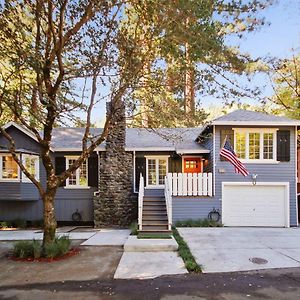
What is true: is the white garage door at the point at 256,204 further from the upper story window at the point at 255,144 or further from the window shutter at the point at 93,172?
the window shutter at the point at 93,172

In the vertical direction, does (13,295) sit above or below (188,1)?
below

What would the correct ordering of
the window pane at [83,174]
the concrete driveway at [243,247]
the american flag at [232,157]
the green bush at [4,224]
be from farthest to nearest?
the window pane at [83,174]
the green bush at [4,224]
the american flag at [232,157]
the concrete driveway at [243,247]

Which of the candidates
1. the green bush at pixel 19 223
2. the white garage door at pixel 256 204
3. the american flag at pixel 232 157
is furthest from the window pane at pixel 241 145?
the green bush at pixel 19 223

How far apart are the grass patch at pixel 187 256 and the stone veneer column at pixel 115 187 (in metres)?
4.40

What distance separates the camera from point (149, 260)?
27.7 ft

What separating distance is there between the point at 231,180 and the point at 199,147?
255cm

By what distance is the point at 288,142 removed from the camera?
571 inches

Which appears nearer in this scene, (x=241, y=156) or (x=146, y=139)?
(x=241, y=156)

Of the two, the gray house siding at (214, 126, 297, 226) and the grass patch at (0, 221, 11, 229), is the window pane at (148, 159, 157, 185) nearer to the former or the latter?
the gray house siding at (214, 126, 297, 226)

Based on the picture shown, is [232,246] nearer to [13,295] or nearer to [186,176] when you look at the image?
[186,176]

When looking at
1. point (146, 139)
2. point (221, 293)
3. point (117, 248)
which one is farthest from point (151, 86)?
point (146, 139)

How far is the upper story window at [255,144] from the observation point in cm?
1449

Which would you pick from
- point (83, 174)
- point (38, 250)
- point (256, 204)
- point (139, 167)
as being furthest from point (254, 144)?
point (38, 250)

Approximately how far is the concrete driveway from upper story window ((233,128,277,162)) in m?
3.17
